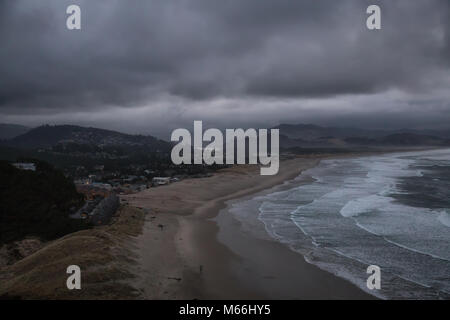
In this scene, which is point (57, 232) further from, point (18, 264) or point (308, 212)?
point (308, 212)

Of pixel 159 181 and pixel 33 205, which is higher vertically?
pixel 33 205

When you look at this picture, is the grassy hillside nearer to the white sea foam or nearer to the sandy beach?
the sandy beach

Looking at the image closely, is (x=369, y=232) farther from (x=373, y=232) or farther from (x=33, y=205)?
(x=33, y=205)

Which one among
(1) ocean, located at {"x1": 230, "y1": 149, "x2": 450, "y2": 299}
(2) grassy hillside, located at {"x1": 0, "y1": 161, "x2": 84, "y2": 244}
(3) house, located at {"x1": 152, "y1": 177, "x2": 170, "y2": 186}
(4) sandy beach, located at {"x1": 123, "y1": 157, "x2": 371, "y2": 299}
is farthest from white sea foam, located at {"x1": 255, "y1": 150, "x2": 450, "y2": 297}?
(3) house, located at {"x1": 152, "y1": 177, "x2": 170, "y2": 186}

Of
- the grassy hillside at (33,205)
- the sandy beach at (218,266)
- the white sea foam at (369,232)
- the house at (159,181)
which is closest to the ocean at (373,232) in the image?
the white sea foam at (369,232)

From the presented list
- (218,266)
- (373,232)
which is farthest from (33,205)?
(373,232)
